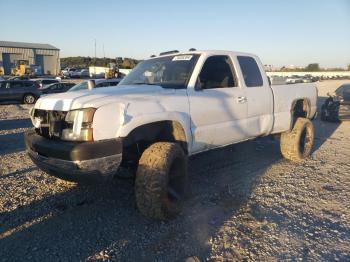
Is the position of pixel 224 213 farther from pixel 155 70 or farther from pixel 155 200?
pixel 155 70

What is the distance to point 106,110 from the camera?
355 centimetres

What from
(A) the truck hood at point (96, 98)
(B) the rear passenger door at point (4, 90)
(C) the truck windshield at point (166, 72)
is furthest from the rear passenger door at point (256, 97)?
(B) the rear passenger door at point (4, 90)

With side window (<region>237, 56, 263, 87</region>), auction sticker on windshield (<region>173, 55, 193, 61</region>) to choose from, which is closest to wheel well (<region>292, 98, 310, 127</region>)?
side window (<region>237, 56, 263, 87</region>)

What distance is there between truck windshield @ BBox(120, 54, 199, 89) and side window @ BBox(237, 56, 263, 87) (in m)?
1.01

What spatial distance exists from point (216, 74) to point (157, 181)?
2072mm

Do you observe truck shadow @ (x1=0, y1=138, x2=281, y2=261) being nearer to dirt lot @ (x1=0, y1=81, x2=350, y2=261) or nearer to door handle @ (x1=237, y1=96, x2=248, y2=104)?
dirt lot @ (x1=0, y1=81, x2=350, y2=261)

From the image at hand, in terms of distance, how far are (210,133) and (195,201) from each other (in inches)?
37.1

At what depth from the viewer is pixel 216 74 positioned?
5.06 metres

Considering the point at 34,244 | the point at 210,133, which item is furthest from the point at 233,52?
the point at 34,244

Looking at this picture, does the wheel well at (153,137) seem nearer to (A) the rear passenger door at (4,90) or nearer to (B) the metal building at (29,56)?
(A) the rear passenger door at (4,90)

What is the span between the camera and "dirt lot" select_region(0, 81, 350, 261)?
3.38 meters

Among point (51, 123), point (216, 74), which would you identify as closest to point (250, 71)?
point (216, 74)

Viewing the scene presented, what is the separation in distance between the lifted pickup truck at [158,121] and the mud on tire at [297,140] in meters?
0.82

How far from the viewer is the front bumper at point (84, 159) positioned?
3.44 m
